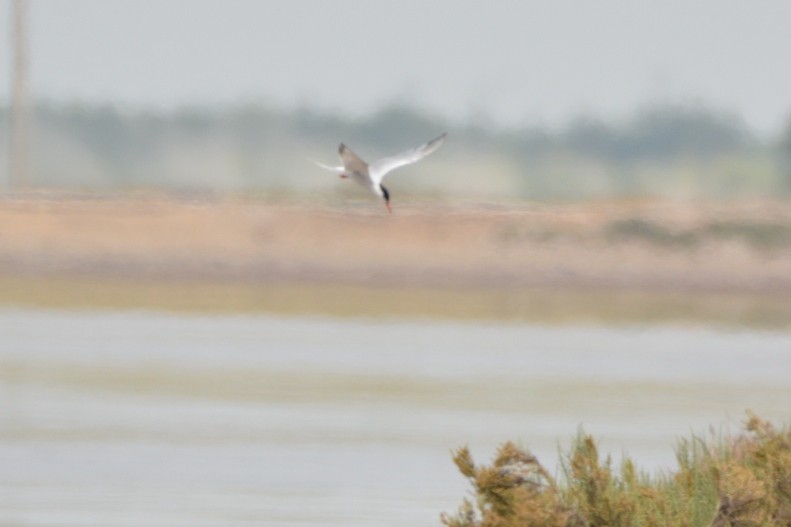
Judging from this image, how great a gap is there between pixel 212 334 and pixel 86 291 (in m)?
9.37

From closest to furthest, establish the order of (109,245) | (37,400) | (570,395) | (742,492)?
(742,492) < (37,400) < (570,395) < (109,245)

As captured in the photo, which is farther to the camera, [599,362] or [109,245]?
[109,245]

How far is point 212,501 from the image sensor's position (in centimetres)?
1272

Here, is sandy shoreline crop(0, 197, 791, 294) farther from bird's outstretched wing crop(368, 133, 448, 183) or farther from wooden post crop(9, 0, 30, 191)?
bird's outstretched wing crop(368, 133, 448, 183)

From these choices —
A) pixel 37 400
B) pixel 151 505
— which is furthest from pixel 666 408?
pixel 151 505

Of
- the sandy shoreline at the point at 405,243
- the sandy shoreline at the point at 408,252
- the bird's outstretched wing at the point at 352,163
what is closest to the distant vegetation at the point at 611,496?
the bird's outstretched wing at the point at 352,163

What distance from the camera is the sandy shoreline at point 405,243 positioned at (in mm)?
38906

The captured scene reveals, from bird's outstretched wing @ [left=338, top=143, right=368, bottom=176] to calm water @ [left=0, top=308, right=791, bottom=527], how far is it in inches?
72.3

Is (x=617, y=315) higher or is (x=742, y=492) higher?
(x=617, y=315)

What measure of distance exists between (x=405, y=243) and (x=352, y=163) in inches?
1095

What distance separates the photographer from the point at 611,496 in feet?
26.2

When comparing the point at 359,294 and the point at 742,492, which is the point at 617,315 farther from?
the point at 742,492

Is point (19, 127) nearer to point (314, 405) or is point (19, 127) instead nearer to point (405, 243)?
point (405, 243)

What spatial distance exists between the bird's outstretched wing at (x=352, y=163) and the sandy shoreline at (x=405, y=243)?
25099 mm
